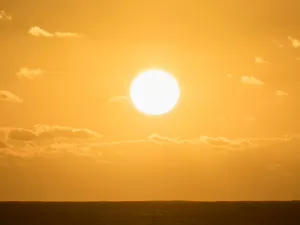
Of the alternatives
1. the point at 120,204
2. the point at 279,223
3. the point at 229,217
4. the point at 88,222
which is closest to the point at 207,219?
the point at 229,217

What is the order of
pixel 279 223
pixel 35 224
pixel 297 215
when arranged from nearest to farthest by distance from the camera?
pixel 35 224 → pixel 279 223 → pixel 297 215

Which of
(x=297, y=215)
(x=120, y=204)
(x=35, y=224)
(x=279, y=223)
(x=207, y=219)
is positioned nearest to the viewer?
(x=35, y=224)

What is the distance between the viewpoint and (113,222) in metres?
Answer: 85.1

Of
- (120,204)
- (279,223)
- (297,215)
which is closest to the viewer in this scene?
(279,223)

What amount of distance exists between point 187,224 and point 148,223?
5.67 m

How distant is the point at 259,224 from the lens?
278ft

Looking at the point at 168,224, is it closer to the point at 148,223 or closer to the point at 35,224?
the point at 148,223

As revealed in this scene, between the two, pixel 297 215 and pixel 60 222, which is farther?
pixel 297 215

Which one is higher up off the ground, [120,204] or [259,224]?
[120,204]

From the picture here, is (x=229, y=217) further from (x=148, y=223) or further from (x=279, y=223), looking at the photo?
(x=148, y=223)

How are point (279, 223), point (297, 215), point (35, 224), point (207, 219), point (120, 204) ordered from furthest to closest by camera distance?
point (120, 204) → point (297, 215) → point (207, 219) → point (279, 223) → point (35, 224)

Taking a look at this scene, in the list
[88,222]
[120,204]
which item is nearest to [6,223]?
[88,222]

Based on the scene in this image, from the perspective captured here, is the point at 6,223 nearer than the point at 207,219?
Yes

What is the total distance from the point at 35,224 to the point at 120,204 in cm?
6097
